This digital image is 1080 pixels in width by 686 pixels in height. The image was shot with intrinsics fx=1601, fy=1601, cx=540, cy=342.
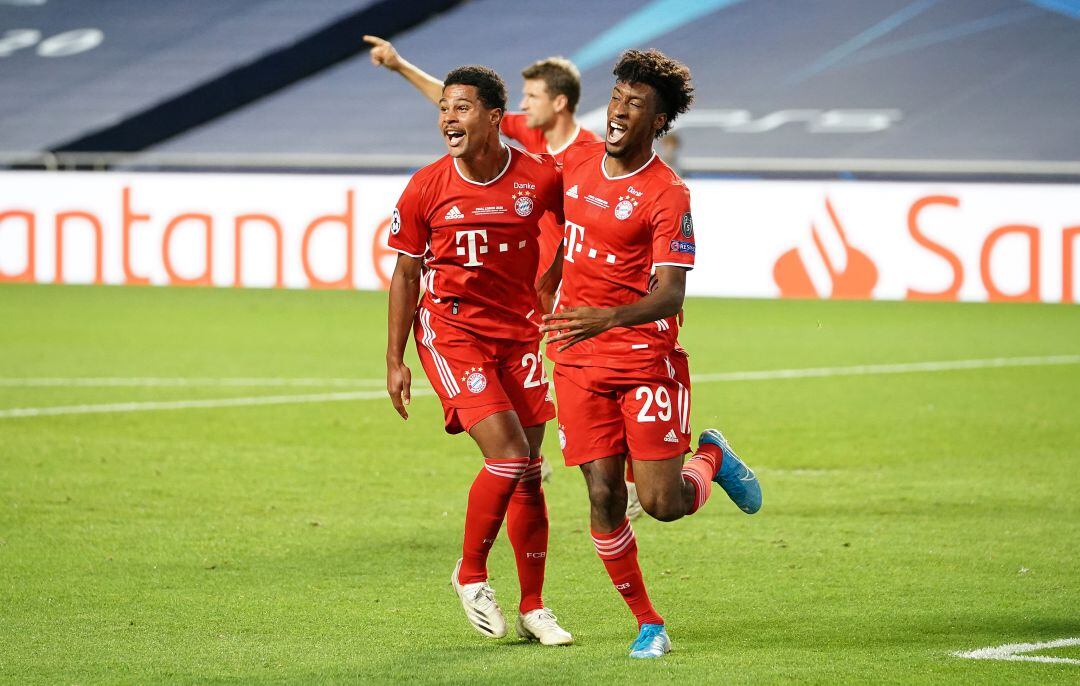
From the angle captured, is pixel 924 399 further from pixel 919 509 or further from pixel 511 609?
pixel 511 609

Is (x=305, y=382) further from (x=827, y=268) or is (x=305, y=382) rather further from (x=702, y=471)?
(x=827, y=268)

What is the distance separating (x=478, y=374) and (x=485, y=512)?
462 mm

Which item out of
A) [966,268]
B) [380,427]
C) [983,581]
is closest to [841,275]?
[966,268]

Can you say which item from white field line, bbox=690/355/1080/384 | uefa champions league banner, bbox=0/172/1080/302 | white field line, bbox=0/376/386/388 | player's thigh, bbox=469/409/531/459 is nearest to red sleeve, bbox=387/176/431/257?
player's thigh, bbox=469/409/531/459

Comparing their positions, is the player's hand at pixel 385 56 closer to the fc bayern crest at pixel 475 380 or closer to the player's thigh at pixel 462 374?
the player's thigh at pixel 462 374

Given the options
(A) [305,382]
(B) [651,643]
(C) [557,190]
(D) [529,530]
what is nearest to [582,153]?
(C) [557,190]

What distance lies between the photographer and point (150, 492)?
7926mm

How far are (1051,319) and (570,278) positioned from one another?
1286 cm

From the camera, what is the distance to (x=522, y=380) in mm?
5461

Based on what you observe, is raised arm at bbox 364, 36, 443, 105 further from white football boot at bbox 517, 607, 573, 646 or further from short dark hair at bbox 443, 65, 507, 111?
white football boot at bbox 517, 607, 573, 646

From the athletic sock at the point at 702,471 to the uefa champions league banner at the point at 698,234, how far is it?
39.1ft

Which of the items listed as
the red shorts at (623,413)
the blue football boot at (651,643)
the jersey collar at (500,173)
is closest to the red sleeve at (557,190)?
A: the jersey collar at (500,173)

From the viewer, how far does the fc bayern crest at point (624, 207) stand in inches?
198

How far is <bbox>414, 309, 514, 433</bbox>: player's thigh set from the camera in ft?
17.4
